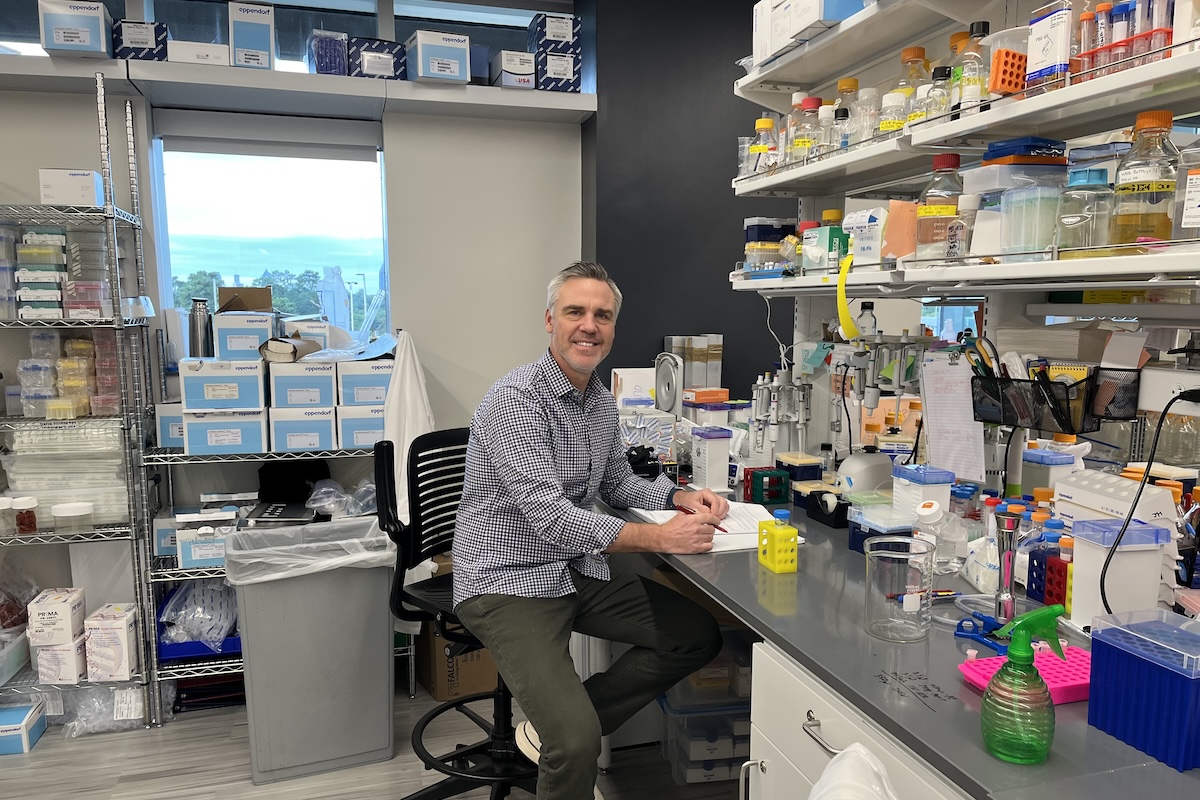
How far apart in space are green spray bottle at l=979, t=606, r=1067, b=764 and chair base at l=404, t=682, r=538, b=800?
1.50m

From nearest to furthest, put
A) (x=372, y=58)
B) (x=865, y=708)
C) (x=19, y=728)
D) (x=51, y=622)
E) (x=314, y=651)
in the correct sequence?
(x=865, y=708), (x=314, y=651), (x=19, y=728), (x=51, y=622), (x=372, y=58)

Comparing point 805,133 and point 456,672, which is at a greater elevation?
point 805,133

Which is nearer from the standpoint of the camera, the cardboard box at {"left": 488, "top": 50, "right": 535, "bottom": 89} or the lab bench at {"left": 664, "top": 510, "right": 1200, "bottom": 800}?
the lab bench at {"left": 664, "top": 510, "right": 1200, "bottom": 800}

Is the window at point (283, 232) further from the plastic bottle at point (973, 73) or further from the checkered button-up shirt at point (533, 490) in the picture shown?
the plastic bottle at point (973, 73)

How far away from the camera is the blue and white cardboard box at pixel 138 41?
9.82 ft

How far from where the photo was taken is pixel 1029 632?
41.9 inches

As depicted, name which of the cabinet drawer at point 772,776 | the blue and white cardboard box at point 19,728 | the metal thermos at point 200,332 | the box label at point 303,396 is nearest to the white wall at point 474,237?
the box label at point 303,396

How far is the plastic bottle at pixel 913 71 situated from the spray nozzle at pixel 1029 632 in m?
1.18

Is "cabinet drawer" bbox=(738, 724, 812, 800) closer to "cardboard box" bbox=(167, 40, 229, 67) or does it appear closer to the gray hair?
the gray hair

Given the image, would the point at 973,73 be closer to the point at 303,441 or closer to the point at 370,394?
the point at 370,394

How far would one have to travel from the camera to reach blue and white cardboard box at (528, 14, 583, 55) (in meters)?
3.38

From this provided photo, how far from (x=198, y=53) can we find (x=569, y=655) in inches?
104

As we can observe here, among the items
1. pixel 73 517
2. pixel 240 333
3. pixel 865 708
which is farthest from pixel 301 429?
pixel 865 708

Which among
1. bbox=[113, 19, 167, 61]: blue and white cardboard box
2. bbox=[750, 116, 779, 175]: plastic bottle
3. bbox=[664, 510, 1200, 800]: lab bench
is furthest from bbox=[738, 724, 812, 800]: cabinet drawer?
bbox=[113, 19, 167, 61]: blue and white cardboard box
